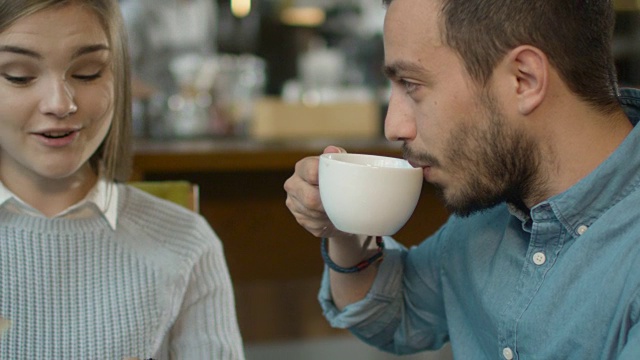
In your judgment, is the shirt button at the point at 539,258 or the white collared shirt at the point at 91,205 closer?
the shirt button at the point at 539,258

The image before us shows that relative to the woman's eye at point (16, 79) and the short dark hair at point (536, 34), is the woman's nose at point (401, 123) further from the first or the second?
the woman's eye at point (16, 79)

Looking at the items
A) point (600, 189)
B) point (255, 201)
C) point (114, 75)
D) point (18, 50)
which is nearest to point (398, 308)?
point (600, 189)

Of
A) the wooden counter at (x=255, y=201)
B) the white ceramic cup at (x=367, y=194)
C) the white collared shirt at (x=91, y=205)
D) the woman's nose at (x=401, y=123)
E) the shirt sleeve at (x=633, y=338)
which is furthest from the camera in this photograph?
the wooden counter at (x=255, y=201)

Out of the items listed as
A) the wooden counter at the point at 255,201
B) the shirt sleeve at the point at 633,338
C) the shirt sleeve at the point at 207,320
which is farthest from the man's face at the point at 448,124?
the wooden counter at the point at 255,201

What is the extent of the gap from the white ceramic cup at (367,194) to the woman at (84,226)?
1.06ft

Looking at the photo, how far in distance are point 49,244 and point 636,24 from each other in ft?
16.6

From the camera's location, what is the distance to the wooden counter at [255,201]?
8.83 ft

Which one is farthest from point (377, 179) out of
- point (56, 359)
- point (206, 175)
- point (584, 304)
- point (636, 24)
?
point (636, 24)

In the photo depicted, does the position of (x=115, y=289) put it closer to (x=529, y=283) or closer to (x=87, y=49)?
(x=87, y=49)

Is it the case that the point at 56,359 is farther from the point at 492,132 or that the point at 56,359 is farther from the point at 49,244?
the point at 492,132

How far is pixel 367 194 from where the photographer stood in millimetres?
1021

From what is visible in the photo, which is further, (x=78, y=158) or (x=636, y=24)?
(x=636, y=24)

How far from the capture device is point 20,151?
1.17m

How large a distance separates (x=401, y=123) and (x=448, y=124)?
7 centimetres
